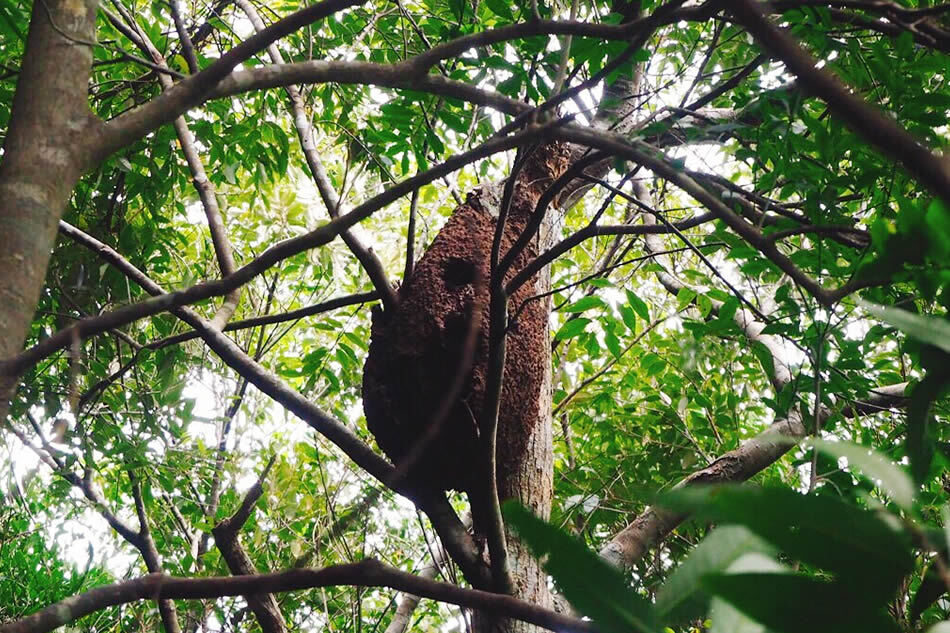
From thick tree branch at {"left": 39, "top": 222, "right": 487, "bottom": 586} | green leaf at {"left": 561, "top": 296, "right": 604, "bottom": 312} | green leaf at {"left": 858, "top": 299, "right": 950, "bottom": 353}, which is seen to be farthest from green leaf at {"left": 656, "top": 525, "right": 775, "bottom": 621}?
green leaf at {"left": 561, "top": 296, "right": 604, "bottom": 312}

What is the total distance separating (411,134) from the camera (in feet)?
8.37

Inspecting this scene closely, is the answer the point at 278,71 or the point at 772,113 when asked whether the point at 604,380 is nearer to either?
the point at 772,113

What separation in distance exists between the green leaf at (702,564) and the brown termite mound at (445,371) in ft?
5.39

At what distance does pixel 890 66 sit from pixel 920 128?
0.18 m

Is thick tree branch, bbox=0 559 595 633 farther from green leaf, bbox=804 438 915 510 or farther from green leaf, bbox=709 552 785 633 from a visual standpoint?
green leaf, bbox=804 438 915 510

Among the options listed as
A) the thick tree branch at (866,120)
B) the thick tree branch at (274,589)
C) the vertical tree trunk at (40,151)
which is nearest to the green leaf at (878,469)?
the thick tree branch at (866,120)

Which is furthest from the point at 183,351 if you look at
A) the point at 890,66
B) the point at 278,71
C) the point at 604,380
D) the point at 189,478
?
the point at 890,66

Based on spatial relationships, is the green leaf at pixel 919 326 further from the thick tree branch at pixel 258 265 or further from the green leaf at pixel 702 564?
the thick tree branch at pixel 258 265

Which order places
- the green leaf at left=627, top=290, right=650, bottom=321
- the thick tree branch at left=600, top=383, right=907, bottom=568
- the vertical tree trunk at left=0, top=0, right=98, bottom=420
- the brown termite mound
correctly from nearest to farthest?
1. the vertical tree trunk at left=0, top=0, right=98, bottom=420
2. the brown termite mound
3. the thick tree branch at left=600, top=383, right=907, bottom=568
4. the green leaf at left=627, top=290, right=650, bottom=321

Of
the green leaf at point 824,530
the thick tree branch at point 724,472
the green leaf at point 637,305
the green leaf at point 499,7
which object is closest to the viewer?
the green leaf at point 824,530

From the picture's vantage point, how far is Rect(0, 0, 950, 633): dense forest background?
1.96 feet

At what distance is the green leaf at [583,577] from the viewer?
0.41 m

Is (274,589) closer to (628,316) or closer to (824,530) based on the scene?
(824,530)

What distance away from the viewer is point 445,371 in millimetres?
2295
